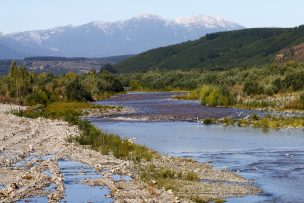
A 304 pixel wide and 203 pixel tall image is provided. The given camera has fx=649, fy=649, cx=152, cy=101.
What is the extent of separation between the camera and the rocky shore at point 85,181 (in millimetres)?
24672

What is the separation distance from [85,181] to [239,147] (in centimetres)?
1874

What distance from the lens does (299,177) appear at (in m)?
30.8

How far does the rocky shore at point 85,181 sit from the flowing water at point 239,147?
149 cm

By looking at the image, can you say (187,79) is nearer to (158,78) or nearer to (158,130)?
(158,78)

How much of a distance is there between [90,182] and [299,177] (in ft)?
33.2

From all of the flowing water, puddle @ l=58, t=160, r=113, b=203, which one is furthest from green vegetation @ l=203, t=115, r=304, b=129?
puddle @ l=58, t=160, r=113, b=203

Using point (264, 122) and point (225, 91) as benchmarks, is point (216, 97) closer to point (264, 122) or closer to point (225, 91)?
point (225, 91)

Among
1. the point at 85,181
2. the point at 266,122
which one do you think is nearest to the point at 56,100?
the point at 266,122

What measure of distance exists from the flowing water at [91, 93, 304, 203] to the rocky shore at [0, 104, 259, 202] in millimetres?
Answer: 1494

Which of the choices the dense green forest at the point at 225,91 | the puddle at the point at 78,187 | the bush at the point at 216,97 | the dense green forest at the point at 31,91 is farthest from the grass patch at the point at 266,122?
the dense green forest at the point at 31,91

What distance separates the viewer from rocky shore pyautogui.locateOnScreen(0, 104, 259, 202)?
80.9 ft

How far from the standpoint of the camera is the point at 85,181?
27953mm

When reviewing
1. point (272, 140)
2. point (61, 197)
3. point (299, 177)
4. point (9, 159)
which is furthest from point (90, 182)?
point (272, 140)

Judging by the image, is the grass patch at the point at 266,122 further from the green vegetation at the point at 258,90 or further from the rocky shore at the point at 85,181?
the rocky shore at the point at 85,181
